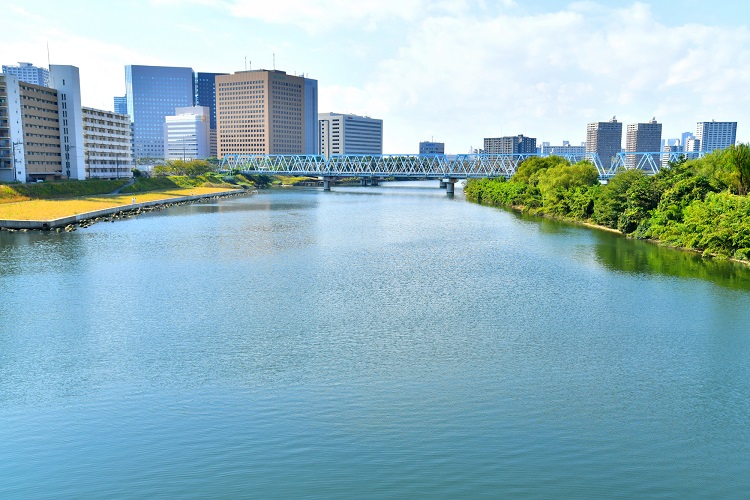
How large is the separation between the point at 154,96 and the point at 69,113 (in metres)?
109

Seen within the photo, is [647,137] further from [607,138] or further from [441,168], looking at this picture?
[441,168]

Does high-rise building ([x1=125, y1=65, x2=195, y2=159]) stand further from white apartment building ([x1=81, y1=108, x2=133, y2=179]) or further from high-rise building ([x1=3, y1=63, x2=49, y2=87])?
white apartment building ([x1=81, y1=108, x2=133, y2=179])

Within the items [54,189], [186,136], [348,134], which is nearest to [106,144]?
[54,189]

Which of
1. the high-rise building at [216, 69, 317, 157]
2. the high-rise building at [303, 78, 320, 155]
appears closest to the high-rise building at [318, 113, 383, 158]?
the high-rise building at [303, 78, 320, 155]

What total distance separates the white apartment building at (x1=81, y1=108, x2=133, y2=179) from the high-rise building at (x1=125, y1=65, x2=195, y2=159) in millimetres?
88319

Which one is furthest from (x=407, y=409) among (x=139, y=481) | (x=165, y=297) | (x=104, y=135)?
(x=104, y=135)

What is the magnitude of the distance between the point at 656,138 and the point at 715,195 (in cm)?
13774

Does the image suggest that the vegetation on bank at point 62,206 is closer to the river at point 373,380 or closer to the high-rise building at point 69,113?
the high-rise building at point 69,113

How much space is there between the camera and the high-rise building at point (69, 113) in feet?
167

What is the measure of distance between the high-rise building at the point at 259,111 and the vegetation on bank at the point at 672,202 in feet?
298

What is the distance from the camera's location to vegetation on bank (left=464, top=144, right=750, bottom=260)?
23.3 m

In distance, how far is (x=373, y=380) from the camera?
10914 millimetres

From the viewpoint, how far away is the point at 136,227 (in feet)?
111

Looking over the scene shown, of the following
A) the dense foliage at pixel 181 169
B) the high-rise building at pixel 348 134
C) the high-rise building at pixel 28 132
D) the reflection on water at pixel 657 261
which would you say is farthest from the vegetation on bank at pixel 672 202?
the high-rise building at pixel 348 134
